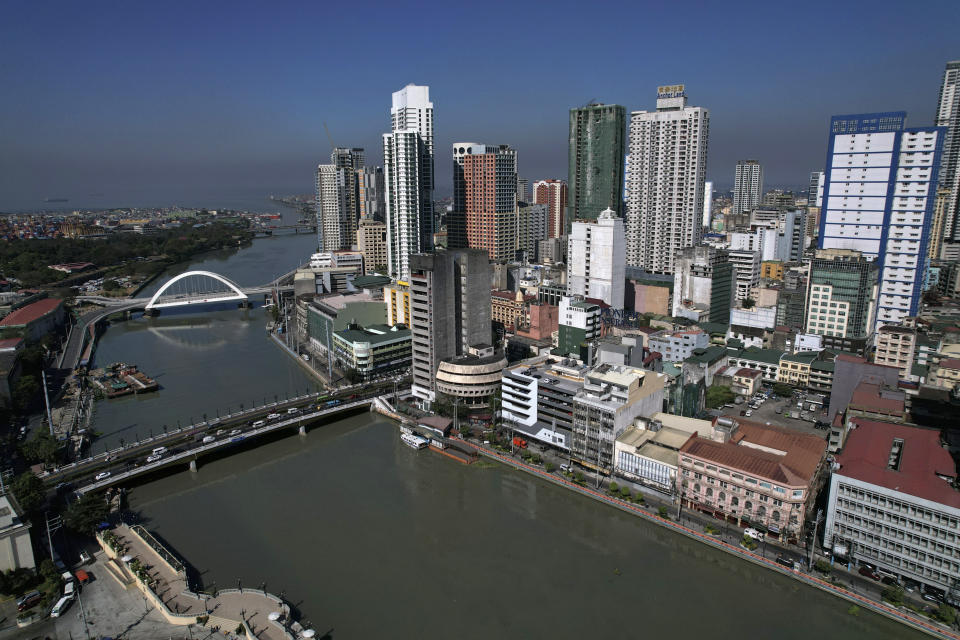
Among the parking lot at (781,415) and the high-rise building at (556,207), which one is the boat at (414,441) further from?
the high-rise building at (556,207)

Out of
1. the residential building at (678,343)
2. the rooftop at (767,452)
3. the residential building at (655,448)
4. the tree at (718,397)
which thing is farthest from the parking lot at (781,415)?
the rooftop at (767,452)

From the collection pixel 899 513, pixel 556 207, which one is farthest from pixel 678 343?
pixel 556 207

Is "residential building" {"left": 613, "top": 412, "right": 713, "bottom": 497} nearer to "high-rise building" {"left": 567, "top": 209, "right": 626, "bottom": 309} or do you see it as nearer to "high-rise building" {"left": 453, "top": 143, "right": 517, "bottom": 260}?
"high-rise building" {"left": 567, "top": 209, "right": 626, "bottom": 309}

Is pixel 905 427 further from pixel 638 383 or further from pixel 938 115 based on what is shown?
pixel 938 115

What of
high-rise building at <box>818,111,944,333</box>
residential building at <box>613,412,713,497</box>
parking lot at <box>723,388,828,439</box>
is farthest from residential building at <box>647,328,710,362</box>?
high-rise building at <box>818,111,944,333</box>

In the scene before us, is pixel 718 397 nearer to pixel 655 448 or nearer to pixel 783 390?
pixel 783 390

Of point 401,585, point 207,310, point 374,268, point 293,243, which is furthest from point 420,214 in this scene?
point 293,243
